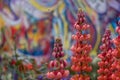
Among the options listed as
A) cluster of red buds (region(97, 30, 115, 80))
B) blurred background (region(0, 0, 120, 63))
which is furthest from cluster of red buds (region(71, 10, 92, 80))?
blurred background (region(0, 0, 120, 63))

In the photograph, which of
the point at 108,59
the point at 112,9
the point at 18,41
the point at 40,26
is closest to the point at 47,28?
the point at 40,26

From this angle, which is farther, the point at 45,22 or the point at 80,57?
the point at 45,22

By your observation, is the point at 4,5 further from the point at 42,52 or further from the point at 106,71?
the point at 106,71

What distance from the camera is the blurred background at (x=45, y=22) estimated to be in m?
5.96

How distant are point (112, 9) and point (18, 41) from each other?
1491mm

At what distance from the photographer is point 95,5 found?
19.5 ft

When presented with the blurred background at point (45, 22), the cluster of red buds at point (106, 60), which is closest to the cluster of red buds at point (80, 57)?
the cluster of red buds at point (106, 60)

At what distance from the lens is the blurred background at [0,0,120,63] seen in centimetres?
596

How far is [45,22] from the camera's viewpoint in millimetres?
6090

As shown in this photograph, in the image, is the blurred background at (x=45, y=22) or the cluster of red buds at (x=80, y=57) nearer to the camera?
the cluster of red buds at (x=80, y=57)

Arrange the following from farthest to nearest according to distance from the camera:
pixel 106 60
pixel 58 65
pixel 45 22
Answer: pixel 45 22 < pixel 106 60 < pixel 58 65

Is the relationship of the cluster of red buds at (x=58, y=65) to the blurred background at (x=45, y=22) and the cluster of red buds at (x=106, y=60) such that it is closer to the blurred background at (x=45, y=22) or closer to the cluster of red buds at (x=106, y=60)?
the cluster of red buds at (x=106, y=60)

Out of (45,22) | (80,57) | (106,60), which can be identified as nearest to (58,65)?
(80,57)

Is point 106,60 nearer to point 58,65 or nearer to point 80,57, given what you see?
point 80,57
